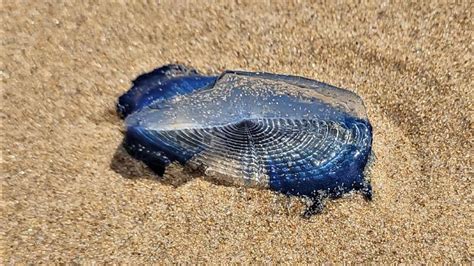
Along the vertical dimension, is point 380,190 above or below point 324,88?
below

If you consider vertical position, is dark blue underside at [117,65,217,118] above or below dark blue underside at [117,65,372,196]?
above

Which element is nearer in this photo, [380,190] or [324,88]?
[380,190]

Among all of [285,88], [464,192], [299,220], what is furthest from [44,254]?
[464,192]

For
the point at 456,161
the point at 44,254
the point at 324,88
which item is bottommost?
the point at 44,254

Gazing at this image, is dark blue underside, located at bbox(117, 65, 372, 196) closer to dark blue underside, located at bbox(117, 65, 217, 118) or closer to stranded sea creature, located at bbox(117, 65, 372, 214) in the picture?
stranded sea creature, located at bbox(117, 65, 372, 214)

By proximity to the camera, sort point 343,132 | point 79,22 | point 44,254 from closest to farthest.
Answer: point 44,254, point 343,132, point 79,22

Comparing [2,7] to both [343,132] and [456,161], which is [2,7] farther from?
[456,161]

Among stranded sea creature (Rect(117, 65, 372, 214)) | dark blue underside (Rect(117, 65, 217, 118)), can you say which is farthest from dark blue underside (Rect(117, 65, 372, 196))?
dark blue underside (Rect(117, 65, 217, 118))
